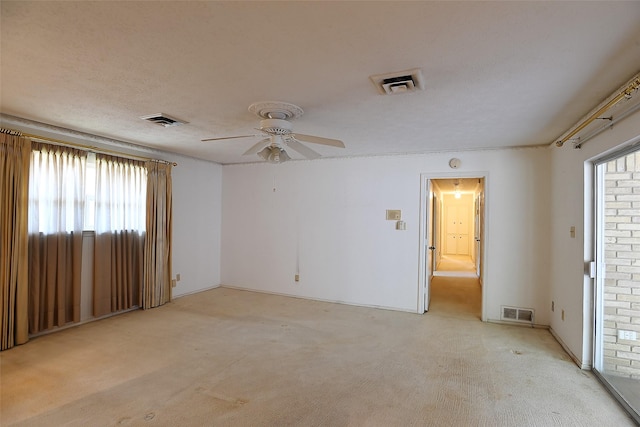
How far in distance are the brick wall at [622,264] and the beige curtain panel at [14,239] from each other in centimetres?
550

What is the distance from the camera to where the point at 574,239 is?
317cm

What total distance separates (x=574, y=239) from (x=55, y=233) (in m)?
5.49

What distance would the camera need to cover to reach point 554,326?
3773 mm

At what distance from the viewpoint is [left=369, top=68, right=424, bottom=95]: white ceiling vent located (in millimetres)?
2066

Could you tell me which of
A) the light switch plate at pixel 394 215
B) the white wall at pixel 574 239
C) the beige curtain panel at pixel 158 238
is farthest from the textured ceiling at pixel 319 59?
the light switch plate at pixel 394 215

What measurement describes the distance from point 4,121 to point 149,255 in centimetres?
217

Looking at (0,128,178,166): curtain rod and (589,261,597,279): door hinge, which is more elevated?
Answer: (0,128,178,166): curtain rod

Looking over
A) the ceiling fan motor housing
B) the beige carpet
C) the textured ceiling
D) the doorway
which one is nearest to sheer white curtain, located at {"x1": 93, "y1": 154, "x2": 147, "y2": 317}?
the beige carpet

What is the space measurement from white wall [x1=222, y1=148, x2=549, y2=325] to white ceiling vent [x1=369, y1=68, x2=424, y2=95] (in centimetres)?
250

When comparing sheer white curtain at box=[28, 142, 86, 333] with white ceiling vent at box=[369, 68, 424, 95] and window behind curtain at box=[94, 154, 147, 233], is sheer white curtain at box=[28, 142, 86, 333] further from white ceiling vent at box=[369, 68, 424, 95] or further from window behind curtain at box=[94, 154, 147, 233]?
white ceiling vent at box=[369, 68, 424, 95]

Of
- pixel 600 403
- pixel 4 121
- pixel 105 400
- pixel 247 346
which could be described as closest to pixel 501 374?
pixel 600 403

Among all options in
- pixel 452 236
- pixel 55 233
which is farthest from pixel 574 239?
pixel 452 236

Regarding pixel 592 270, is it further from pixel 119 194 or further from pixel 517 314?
pixel 119 194

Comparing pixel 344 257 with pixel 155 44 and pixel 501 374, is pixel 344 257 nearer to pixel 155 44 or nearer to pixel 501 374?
pixel 501 374
